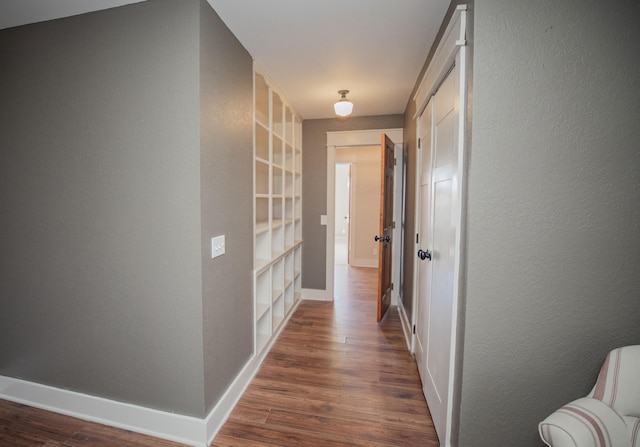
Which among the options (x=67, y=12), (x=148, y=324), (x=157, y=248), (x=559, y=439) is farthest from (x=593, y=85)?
(x=67, y=12)

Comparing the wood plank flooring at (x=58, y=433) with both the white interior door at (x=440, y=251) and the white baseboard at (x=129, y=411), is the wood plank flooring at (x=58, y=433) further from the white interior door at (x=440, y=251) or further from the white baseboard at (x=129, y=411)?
the white interior door at (x=440, y=251)

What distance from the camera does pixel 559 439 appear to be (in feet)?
2.83

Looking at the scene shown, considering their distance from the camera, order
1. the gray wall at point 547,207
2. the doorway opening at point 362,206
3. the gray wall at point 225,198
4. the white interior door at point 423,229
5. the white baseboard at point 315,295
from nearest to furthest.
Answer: the gray wall at point 547,207 < the gray wall at point 225,198 < the white interior door at point 423,229 < the white baseboard at point 315,295 < the doorway opening at point 362,206

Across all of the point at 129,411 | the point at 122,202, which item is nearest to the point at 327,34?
Result: the point at 122,202

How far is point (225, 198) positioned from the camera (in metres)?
1.76

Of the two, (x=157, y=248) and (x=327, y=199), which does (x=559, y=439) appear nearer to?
(x=157, y=248)

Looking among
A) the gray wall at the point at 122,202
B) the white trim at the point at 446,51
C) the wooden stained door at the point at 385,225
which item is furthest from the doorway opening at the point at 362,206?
the gray wall at the point at 122,202

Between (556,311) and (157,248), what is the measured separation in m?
2.01

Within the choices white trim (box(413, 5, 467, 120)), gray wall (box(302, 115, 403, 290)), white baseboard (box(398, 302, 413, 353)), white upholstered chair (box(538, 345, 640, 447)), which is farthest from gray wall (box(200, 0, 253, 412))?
gray wall (box(302, 115, 403, 290))

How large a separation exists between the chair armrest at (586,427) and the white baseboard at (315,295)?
305 centimetres

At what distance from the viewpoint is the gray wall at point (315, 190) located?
3.74 meters

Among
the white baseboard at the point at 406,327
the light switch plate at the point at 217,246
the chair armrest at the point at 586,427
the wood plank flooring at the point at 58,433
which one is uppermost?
the light switch plate at the point at 217,246

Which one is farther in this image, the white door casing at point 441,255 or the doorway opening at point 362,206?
the doorway opening at point 362,206

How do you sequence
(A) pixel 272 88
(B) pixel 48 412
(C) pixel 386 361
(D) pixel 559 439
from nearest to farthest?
(D) pixel 559 439 → (B) pixel 48 412 → (C) pixel 386 361 → (A) pixel 272 88
